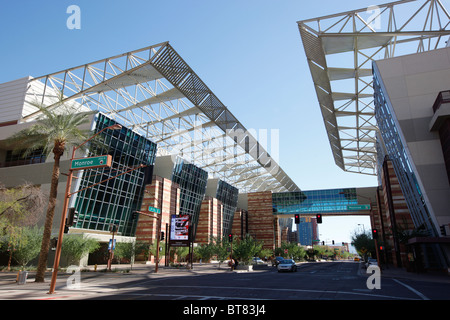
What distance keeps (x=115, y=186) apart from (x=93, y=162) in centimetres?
3362

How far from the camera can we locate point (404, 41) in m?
33.2

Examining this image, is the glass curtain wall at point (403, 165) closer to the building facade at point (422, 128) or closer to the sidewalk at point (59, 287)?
the building facade at point (422, 128)

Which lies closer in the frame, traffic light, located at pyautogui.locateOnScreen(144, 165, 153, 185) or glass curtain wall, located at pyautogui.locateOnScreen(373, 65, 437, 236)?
glass curtain wall, located at pyautogui.locateOnScreen(373, 65, 437, 236)

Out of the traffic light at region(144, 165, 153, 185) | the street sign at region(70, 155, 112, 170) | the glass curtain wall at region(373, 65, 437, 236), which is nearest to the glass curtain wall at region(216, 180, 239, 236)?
the traffic light at region(144, 165, 153, 185)

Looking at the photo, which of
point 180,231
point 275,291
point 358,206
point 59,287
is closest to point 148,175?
point 180,231

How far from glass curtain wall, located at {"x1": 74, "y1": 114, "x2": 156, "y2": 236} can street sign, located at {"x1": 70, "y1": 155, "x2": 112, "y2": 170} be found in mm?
25030

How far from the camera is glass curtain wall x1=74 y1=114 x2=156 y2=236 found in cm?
4272

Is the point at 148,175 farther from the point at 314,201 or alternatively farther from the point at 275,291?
the point at 314,201

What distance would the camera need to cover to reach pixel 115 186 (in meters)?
48.2

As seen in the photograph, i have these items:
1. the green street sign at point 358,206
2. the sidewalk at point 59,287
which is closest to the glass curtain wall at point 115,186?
the sidewalk at point 59,287

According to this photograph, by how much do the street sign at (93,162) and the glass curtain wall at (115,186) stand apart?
25.0m

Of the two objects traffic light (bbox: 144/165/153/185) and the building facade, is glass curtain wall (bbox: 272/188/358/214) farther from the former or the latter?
the building facade
